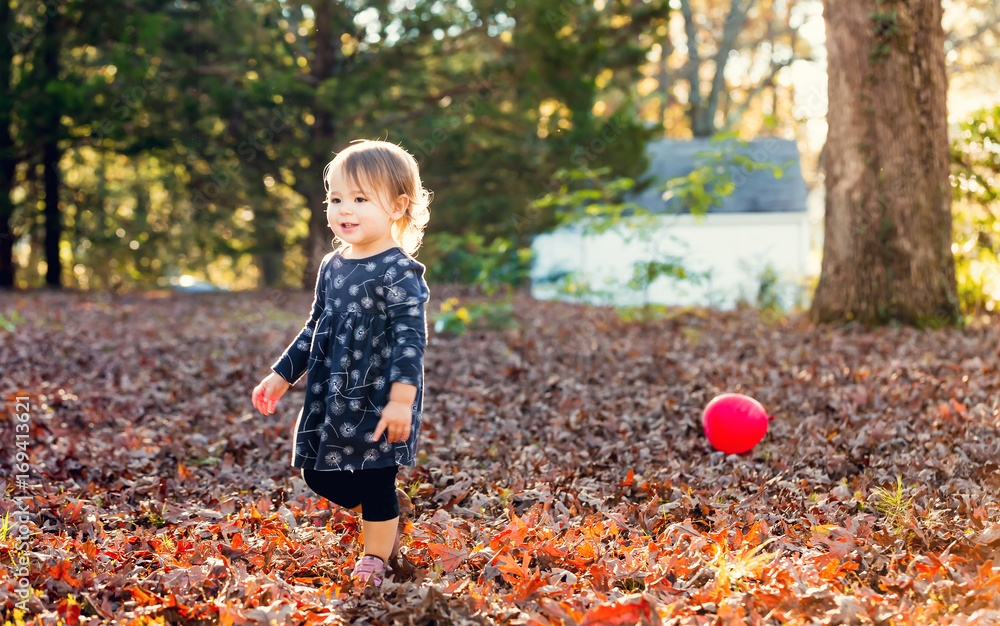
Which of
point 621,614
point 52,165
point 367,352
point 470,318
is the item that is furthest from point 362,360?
point 52,165

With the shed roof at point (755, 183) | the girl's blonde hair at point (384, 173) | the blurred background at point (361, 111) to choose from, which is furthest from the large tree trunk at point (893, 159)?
the shed roof at point (755, 183)

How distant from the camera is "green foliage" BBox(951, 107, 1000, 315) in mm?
9352

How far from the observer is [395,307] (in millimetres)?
2820

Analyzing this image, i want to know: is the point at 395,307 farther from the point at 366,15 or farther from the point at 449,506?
the point at 366,15

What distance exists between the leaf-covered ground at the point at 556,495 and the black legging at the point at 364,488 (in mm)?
214

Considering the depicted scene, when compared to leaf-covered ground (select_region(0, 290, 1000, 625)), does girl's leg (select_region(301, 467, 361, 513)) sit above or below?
above

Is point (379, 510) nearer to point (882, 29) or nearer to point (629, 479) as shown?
point (629, 479)

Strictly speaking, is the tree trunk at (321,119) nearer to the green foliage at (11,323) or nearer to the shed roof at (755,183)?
the green foliage at (11,323)

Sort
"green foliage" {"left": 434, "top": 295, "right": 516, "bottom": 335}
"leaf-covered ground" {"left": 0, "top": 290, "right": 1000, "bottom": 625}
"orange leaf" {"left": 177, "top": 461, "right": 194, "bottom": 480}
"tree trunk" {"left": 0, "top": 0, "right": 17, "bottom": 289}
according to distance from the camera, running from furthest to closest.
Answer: "tree trunk" {"left": 0, "top": 0, "right": 17, "bottom": 289}
"green foliage" {"left": 434, "top": 295, "right": 516, "bottom": 335}
"orange leaf" {"left": 177, "top": 461, "right": 194, "bottom": 480}
"leaf-covered ground" {"left": 0, "top": 290, "right": 1000, "bottom": 625}

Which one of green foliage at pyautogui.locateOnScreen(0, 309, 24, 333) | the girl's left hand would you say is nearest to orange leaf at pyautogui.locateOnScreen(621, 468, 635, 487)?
the girl's left hand

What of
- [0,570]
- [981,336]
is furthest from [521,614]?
[981,336]

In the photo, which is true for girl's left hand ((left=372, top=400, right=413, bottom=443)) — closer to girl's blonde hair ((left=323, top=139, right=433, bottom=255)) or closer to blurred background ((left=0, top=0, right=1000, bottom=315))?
girl's blonde hair ((left=323, top=139, right=433, bottom=255))
